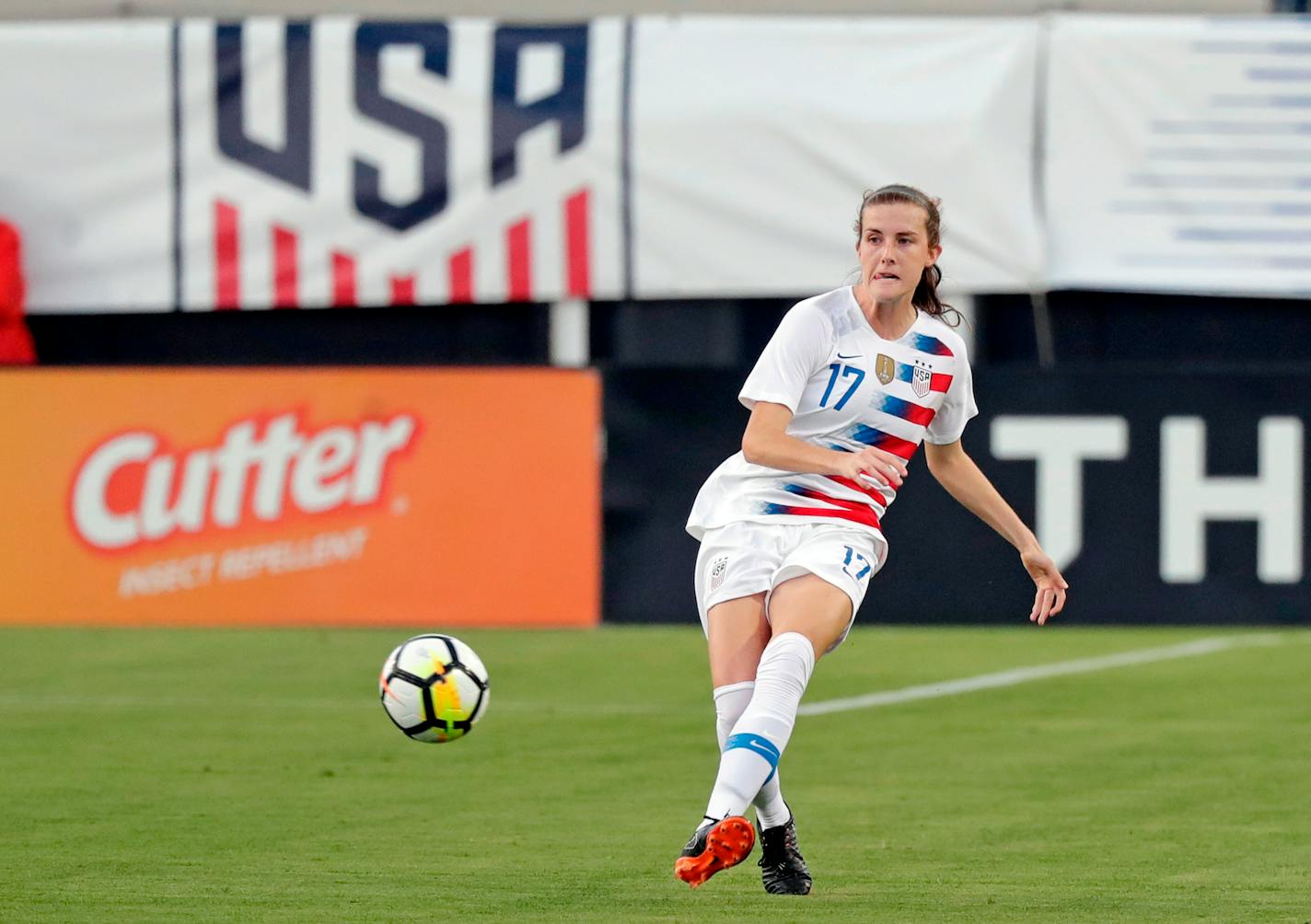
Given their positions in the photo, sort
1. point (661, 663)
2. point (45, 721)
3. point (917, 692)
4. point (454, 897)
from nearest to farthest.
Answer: point (454, 897), point (45, 721), point (917, 692), point (661, 663)

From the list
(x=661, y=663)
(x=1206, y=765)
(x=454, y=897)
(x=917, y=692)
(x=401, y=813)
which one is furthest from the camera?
(x=661, y=663)

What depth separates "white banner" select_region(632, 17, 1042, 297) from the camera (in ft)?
62.0

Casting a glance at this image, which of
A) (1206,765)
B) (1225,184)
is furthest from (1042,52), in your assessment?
(1206,765)

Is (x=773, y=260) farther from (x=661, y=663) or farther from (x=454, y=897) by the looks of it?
(x=454, y=897)

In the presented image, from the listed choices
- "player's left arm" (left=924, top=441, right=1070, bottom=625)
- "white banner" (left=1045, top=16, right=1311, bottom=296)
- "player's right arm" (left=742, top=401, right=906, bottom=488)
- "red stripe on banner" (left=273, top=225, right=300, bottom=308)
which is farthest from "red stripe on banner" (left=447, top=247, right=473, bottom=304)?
"player's right arm" (left=742, top=401, right=906, bottom=488)

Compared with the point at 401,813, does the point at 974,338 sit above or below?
below

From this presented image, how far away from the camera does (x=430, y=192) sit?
19.3 metres

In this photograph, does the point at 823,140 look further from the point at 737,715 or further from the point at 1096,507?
the point at 737,715

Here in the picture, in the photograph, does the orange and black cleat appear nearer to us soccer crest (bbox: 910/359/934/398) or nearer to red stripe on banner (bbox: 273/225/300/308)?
us soccer crest (bbox: 910/359/934/398)

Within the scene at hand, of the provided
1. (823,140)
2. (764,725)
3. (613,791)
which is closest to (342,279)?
(823,140)

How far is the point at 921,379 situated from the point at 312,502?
1031cm

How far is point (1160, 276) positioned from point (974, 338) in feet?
5.16

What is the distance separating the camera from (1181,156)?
18.9 meters

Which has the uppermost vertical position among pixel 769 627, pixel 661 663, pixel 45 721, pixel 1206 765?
pixel 769 627
